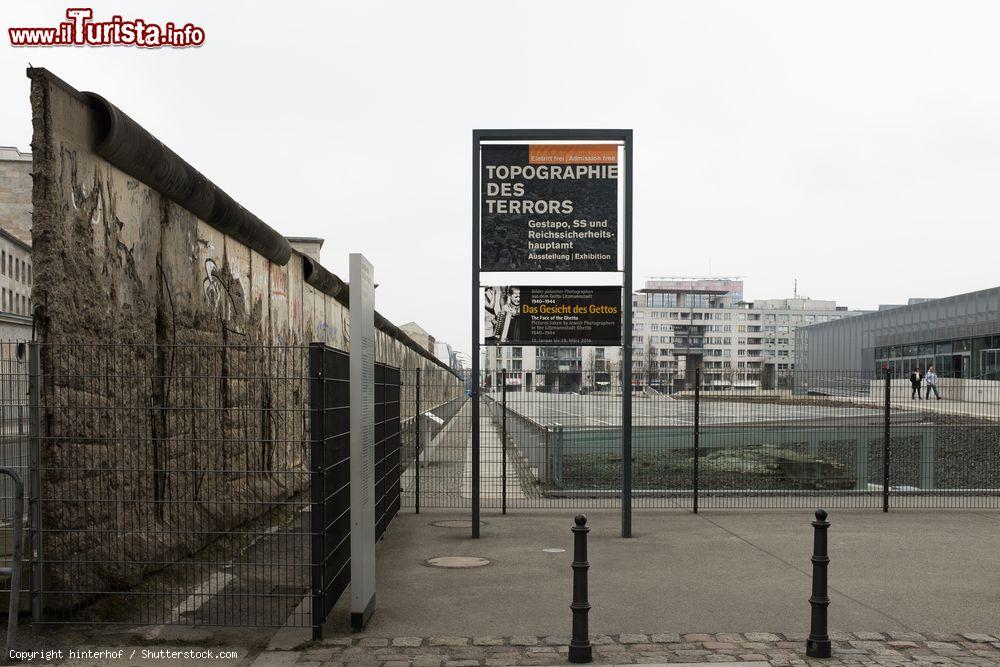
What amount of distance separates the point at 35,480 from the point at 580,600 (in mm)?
3686

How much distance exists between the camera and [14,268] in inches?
3174

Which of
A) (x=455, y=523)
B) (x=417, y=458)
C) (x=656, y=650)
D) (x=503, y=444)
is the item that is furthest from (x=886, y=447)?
(x=656, y=650)

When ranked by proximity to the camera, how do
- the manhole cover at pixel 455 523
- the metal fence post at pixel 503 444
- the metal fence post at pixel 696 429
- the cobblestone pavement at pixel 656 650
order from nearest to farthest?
the cobblestone pavement at pixel 656 650, the manhole cover at pixel 455 523, the metal fence post at pixel 503 444, the metal fence post at pixel 696 429

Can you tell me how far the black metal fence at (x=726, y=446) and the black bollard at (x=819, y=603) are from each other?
25.0 ft

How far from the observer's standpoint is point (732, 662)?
6348 mm

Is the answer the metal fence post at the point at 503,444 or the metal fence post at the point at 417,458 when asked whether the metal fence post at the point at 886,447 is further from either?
the metal fence post at the point at 417,458

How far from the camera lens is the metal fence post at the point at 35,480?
680 centimetres

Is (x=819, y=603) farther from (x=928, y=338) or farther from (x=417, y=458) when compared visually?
(x=928, y=338)

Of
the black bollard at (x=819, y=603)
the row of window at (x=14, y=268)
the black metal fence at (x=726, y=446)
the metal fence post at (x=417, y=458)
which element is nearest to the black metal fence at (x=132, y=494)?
the black bollard at (x=819, y=603)

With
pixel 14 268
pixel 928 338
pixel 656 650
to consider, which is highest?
pixel 14 268

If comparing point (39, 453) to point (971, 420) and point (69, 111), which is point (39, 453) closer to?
point (69, 111)

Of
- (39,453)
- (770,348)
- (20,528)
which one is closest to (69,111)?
(39,453)

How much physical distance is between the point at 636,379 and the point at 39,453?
29.9 feet

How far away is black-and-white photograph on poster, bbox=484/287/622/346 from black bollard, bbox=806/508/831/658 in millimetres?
5373
